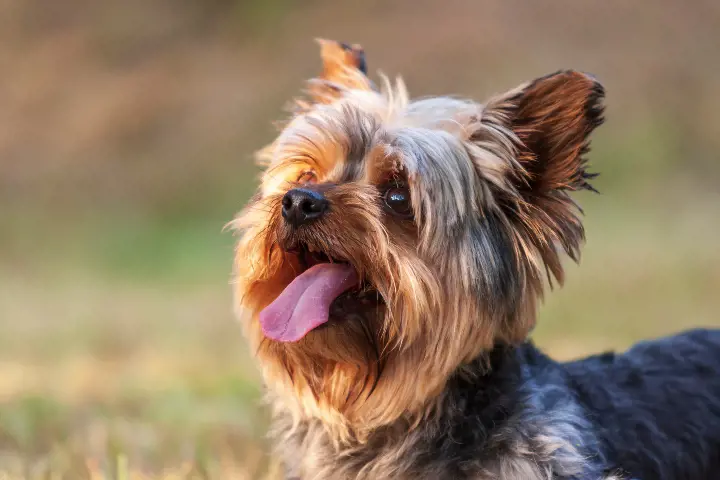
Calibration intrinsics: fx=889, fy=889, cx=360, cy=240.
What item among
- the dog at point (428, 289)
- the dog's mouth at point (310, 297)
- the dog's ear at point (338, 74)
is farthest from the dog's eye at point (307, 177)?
the dog's ear at point (338, 74)

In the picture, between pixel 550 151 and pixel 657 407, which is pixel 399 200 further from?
pixel 657 407

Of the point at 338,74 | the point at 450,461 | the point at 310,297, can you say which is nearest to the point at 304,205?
the point at 310,297

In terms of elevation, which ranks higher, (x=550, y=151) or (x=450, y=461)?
(x=550, y=151)

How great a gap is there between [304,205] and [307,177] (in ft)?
1.62

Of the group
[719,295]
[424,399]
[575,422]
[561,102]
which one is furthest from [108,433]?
[719,295]

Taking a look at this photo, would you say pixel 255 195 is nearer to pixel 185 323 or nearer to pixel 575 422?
pixel 575 422

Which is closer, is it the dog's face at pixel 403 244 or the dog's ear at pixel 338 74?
the dog's face at pixel 403 244

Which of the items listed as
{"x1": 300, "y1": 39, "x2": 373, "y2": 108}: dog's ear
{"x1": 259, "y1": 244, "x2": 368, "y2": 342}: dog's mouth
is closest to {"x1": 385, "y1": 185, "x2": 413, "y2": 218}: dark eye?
{"x1": 259, "y1": 244, "x2": 368, "y2": 342}: dog's mouth

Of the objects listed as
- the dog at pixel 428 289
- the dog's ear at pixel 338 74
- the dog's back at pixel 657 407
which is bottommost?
the dog's back at pixel 657 407

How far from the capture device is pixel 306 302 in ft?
11.4

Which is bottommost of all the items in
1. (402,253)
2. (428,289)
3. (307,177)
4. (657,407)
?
(657,407)

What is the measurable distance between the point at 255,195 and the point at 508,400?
1472 millimetres

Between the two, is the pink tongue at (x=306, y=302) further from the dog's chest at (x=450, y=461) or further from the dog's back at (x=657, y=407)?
the dog's back at (x=657, y=407)

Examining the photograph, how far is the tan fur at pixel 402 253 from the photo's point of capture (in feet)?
11.3
